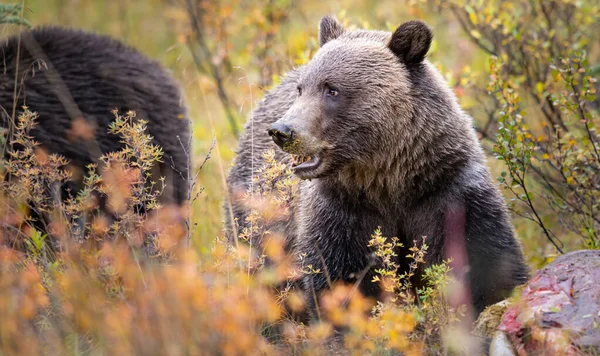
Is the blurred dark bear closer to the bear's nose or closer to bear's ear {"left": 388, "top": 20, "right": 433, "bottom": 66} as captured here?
the bear's nose

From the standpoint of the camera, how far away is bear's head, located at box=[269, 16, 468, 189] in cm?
438

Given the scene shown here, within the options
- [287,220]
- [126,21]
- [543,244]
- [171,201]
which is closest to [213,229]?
[171,201]

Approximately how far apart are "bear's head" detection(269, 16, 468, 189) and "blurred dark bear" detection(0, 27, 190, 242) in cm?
164

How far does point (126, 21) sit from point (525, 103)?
300 inches

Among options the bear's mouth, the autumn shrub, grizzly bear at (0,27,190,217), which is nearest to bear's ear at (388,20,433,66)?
the autumn shrub

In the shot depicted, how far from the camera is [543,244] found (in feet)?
20.5

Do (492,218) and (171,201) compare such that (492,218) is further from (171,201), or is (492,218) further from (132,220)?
(171,201)

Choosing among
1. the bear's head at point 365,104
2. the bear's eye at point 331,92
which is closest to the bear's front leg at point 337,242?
the bear's head at point 365,104

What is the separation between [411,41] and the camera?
179 inches

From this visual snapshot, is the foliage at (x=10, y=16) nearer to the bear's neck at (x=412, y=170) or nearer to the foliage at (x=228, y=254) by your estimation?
the foliage at (x=228, y=254)

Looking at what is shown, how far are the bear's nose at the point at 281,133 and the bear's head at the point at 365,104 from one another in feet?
0.46

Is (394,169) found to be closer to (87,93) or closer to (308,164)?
(308,164)

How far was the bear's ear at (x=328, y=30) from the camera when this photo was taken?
501cm

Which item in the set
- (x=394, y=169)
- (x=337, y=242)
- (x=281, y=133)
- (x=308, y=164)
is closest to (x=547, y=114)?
(x=394, y=169)
